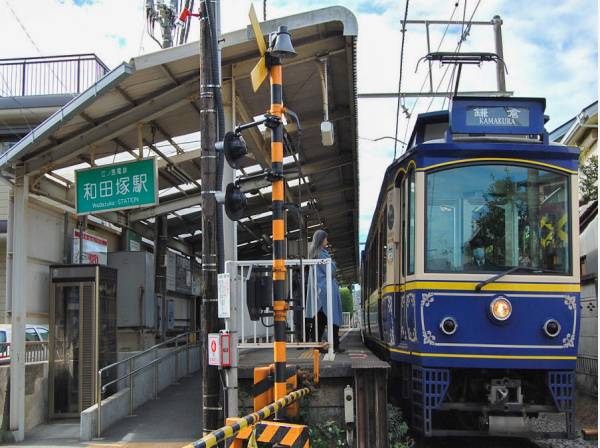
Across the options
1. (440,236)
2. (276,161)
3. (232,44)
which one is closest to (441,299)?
(440,236)

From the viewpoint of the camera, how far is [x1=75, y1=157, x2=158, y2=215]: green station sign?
927cm

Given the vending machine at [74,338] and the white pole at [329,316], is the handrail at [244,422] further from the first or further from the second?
the vending machine at [74,338]

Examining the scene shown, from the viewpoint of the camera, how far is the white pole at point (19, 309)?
8.80m

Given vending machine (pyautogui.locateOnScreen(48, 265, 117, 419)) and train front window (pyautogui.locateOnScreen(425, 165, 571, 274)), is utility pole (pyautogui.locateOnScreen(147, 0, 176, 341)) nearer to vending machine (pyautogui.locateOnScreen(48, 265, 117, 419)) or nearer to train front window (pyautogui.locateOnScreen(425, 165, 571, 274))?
vending machine (pyautogui.locateOnScreen(48, 265, 117, 419))

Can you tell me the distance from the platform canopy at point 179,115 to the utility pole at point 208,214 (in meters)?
0.81

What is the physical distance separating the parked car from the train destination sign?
24.7 feet

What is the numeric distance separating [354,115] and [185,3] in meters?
3.58

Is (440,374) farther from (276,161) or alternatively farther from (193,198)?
(193,198)

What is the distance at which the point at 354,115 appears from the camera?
1148 cm

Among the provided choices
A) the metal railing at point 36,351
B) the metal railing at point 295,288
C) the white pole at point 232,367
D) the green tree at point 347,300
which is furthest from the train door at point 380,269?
the green tree at point 347,300

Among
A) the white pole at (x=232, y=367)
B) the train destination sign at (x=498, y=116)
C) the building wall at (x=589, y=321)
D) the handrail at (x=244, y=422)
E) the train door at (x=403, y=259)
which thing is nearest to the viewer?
the handrail at (x=244, y=422)

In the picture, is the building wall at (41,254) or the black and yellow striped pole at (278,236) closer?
the black and yellow striped pole at (278,236)

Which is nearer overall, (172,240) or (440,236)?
(440,236)

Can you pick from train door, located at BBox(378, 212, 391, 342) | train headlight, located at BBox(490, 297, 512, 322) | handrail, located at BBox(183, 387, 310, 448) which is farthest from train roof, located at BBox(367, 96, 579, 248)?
handrail, located at BBox(183, 387, 310, 448)
